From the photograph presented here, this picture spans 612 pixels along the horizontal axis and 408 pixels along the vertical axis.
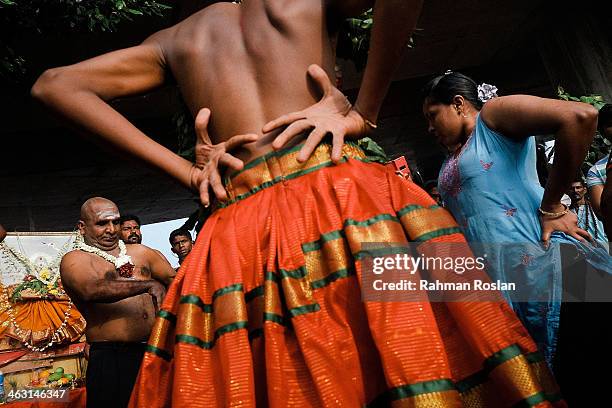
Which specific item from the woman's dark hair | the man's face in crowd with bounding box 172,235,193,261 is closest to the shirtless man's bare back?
the woman's dark hair

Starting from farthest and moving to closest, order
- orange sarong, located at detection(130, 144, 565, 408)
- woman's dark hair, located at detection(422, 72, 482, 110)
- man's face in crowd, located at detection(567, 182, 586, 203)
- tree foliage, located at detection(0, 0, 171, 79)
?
man's face in crowd, located at detection(567, 182, 586, 203) → tree foliage, located at detection(0, 0, 171, 79) → woman's dark hair, located at detection(422, 72, 482, 110) → orange sarong, located at detection(130, 144, 565, 408)

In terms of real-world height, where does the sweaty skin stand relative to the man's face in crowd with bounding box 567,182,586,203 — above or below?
below

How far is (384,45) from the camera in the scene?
4.57ft

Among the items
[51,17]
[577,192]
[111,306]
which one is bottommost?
[111,306]

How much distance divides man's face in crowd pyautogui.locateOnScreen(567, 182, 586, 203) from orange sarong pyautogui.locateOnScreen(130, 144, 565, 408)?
539 cm

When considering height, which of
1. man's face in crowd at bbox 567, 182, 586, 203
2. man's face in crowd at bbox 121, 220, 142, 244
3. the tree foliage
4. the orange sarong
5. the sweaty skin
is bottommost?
the orange sarong

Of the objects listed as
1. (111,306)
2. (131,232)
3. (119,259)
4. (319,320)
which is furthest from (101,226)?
(319,320)

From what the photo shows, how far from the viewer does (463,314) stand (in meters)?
1.15

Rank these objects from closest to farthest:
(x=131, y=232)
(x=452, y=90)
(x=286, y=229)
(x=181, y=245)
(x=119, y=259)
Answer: (x=286, y=229) → (x=452, y=90) → (x=119, y=259) → (x=131, y=232) → (x=181, y=245)

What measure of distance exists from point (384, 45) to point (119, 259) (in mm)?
4071

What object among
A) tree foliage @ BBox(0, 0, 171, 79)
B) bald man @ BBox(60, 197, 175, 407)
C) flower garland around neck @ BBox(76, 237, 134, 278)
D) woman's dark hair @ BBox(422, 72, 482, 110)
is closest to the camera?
woman's dark hair @ BBox(422, 72, 482, 110)

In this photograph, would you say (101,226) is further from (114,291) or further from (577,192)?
(577,192)

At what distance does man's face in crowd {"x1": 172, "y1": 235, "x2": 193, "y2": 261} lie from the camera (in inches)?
279

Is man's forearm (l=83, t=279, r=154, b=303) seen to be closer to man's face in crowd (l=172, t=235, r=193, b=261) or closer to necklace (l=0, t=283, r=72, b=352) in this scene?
man's face in crowd (l=172, t=235, r=193, b=261)
